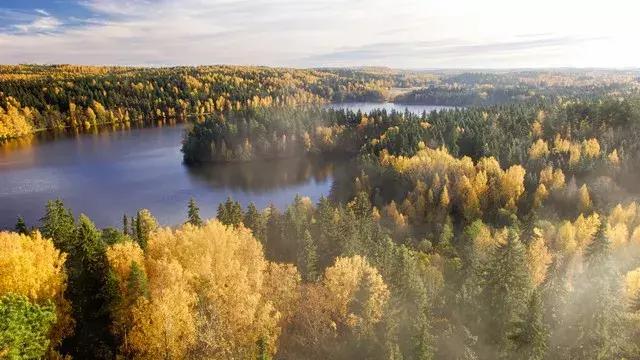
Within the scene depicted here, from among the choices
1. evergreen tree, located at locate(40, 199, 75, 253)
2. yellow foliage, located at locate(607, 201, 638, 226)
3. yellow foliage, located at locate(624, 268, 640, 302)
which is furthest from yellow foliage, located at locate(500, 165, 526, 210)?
evergreen tree, located at locate(40, 199, 75, 253)

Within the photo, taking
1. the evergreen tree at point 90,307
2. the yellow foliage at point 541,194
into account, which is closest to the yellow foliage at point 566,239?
the yellow foliage at point 541,194

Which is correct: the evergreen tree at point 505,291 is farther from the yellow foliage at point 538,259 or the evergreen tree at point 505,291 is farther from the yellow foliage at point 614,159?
the yellow foliage at point 614,159

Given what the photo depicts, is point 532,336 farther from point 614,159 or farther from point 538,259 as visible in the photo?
point 614,159

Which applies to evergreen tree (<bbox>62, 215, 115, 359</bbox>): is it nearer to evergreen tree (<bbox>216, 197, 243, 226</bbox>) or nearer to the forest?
the forest

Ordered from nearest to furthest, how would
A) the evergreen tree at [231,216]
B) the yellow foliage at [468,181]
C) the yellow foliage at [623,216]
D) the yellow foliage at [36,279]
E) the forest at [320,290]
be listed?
the forest at [320,290]
the yellow foliage at [36,279]
the evergreen tree at [231,216]
the yellow foliage at [623,216]
the yellow foliage at [468,181]

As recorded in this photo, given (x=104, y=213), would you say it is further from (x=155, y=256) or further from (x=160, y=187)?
(x=155, y=256)

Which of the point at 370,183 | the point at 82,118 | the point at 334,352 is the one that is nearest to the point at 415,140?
the point at 370,183

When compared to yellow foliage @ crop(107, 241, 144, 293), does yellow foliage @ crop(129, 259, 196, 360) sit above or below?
below

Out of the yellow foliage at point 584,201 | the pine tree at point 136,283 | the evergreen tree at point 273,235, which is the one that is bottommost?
the yellow foliage at point 584,201
